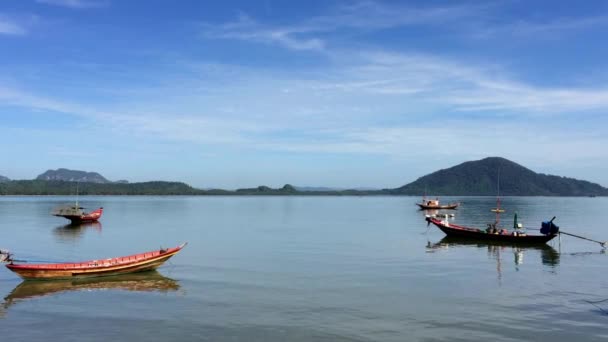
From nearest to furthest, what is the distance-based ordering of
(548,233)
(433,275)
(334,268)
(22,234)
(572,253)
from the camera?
(433,275) < (334,268) < (572,253) < (548,233) < (22,234)

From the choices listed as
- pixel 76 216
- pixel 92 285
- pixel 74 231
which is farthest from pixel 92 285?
pixel 76 216

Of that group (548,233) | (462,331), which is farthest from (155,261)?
(548,233)

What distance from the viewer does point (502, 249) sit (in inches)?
1849

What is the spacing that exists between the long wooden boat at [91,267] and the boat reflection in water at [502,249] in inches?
943

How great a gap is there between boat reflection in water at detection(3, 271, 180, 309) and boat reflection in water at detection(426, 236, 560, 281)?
2294 centimetres

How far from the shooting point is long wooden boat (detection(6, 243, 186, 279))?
28656 millimetres

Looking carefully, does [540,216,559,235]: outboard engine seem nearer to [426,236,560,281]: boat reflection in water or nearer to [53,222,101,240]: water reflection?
[426,236,560,281]: boat reflection in water

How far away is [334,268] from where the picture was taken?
34.9m

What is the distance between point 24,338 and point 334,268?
2050cm

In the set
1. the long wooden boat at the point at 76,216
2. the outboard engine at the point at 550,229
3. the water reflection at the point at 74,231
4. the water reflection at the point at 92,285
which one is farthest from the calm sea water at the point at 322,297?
the long wooden boat at the point at 76,216

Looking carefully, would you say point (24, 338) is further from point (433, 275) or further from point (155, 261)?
point (433, 275)

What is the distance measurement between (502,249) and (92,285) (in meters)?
36.5

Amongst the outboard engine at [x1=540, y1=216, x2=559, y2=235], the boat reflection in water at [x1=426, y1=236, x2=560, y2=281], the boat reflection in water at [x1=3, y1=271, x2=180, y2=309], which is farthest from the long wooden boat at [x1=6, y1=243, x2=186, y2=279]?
the outboard engine at [x1=540, y1=216, x2=559, y2=235]

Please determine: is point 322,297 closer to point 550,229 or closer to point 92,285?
point 92,285
